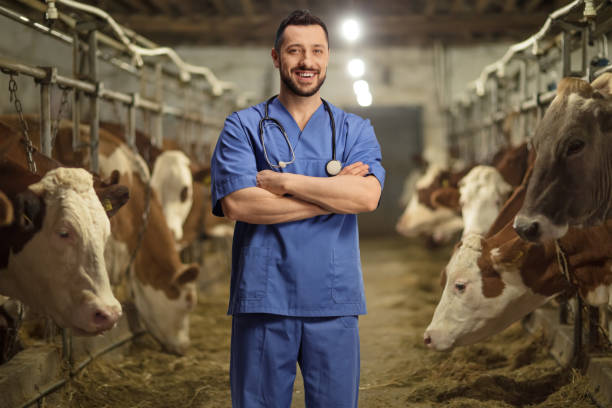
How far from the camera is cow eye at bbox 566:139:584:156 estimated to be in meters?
2.15

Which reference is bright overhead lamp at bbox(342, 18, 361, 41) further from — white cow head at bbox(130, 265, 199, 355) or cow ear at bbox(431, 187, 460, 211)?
white cow head at bbox(130, 265, 199, 355)

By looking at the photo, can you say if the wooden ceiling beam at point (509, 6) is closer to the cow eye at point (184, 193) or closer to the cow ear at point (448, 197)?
the cow ear at point (448, 197)

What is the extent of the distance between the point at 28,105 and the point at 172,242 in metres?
1.22

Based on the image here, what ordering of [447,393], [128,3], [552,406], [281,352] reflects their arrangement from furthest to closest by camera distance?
[128,3], [447,393], [552,406], [281,352]

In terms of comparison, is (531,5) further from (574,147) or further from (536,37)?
(574,147)

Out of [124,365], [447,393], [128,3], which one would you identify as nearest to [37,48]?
[124,365]

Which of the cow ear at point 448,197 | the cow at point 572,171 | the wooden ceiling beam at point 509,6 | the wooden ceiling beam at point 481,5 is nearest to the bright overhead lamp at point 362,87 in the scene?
the cow ear at point 448,197

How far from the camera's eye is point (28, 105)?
12.7ft

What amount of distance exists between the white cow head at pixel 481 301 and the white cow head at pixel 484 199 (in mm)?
1431

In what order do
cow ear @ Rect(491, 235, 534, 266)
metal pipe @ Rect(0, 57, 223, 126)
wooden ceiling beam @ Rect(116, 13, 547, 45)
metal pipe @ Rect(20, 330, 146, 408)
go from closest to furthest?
1. metal pipe @ Rect(0, 57, 223, 126)
2. metal pipe @ Rect(20, 330, 146, 408)
3. cow ear @ Rect(491, 235, 534, 266)
4. wooden ceiling beam @ Rect(116, 13, 547, 45)

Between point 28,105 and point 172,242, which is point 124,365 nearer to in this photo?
point 172,242

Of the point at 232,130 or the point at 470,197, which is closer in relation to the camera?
the point at 232,130

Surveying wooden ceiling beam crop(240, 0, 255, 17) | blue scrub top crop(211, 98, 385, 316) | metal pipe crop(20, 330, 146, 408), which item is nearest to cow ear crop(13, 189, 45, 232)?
blue scrub top crop(211, 98, 385, 316)

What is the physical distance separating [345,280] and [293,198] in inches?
11.8
